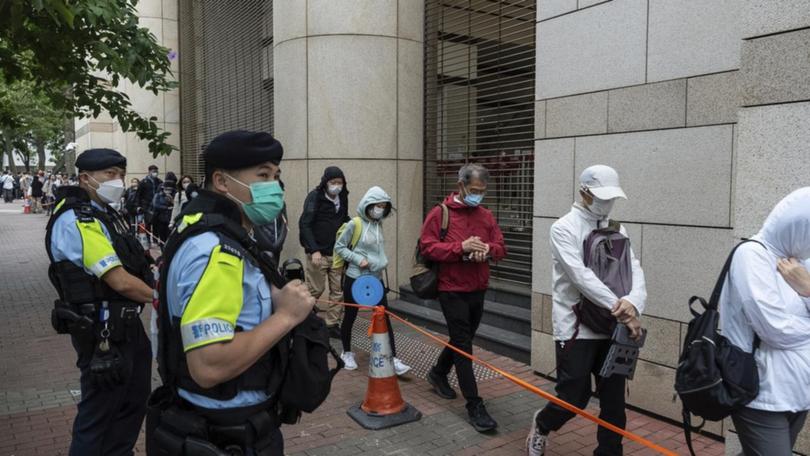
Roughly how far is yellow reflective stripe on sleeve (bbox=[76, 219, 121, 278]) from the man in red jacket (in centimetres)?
234

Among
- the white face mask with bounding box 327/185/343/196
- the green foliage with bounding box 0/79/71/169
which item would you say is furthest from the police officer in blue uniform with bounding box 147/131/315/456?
the green foliage with bounding box 0/79/71/169

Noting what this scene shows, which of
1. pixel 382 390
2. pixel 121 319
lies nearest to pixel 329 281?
pixel 382 390

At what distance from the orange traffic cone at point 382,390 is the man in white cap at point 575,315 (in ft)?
4.44

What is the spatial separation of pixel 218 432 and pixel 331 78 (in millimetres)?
7336

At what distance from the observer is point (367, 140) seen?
887cm

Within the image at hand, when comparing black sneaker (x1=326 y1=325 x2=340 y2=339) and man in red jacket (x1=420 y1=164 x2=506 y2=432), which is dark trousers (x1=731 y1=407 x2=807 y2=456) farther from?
black sneaker (x1=326 y1=325 x2=340 y2=339)

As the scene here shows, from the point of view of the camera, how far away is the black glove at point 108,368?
3.29m

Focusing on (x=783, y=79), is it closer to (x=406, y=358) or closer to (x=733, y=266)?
(x=733, y=266)

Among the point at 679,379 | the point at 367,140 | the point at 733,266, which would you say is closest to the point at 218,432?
the point at 679,379

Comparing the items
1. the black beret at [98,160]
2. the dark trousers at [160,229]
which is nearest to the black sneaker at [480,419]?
the black beret at [98,160]

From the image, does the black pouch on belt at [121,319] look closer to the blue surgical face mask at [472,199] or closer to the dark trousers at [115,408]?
the dark trousers at [115,408]

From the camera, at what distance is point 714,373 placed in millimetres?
2768

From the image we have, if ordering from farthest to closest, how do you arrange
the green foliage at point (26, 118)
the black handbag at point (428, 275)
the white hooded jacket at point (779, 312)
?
the green foliage at point (26, 118), the black handbag at point (428, 275), the white hooded jacket at point (779, 312)

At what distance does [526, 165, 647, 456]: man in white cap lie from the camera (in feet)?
12.4
